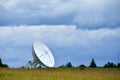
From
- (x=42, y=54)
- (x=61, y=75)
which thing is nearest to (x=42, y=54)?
(x=42, y=54)

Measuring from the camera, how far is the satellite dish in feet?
199

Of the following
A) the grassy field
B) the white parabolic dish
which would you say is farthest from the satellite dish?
the grassy field

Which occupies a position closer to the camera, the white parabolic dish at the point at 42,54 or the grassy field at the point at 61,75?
the grassy field at the point at 61,75

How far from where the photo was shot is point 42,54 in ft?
201

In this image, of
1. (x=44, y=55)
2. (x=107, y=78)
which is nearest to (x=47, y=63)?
(x=44, y=55)

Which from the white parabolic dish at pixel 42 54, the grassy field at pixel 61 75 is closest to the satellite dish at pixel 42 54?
the white parabolic dish at pixel 42 54

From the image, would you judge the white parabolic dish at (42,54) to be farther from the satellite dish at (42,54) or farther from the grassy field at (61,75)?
the grassy field at (61,75)

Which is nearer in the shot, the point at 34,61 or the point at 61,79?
the point at 61,79

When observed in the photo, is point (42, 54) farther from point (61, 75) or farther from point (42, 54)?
point (61, 75)

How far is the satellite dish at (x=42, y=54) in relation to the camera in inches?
2383

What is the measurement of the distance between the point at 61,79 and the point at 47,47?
34907 millimetres

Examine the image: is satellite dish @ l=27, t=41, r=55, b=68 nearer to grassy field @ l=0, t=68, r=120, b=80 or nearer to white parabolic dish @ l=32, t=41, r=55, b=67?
white parabolic dish @ l=32, t=41, r=55, b=67

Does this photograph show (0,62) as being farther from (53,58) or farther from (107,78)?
(107,78)

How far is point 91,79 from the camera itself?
29.7 metres
